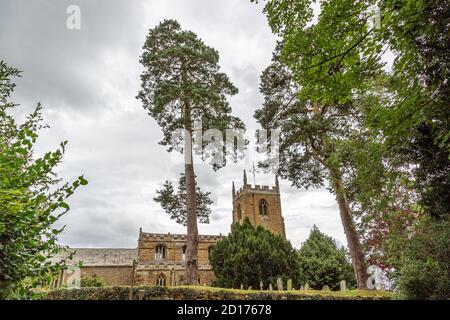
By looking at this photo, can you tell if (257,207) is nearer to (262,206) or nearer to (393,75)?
(262,206)

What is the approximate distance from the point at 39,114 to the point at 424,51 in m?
6.94

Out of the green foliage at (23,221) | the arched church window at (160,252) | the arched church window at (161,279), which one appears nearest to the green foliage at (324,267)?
the arched church window at (161,279)

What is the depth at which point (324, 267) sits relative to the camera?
24625mm

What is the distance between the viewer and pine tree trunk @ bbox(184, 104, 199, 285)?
42.7ft

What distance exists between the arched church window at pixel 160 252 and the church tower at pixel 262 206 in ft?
32.4

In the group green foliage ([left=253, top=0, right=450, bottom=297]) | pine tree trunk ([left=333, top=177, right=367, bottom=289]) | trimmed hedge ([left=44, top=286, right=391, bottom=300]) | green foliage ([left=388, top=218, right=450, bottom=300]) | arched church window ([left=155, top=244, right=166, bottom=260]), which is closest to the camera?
green foliage ([left=253, top=0, right=450, bottom=297])

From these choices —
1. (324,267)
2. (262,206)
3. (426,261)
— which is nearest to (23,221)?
(426,261)

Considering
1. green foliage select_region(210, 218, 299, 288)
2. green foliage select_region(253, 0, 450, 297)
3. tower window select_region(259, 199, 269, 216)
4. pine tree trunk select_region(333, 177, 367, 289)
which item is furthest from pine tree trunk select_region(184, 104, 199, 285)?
tower window select_region(259, 199, 269, 216)

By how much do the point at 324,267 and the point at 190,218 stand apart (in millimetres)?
16517

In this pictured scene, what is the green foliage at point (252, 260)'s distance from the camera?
18.4 m

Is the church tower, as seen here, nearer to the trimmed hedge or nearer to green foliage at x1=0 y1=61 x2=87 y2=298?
the trimmed hedge

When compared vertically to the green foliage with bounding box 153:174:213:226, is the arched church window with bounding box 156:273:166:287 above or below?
below

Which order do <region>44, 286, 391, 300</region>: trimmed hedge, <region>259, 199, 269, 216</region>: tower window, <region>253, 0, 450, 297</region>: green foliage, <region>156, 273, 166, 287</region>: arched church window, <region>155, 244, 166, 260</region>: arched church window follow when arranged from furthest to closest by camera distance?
1. <region>259, 199, 269, 216</region>: tower window
2. <region>155, 244, 166, 260</region>: arched church window
3. <region>156, 273, 166, 287</region>: arched church window
4. <region>44, 286, 391, 300</region>: trimmed hedge
5. <region>253, 0, 450, 297</region>: green foliage

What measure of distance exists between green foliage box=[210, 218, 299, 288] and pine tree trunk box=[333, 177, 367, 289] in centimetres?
617
